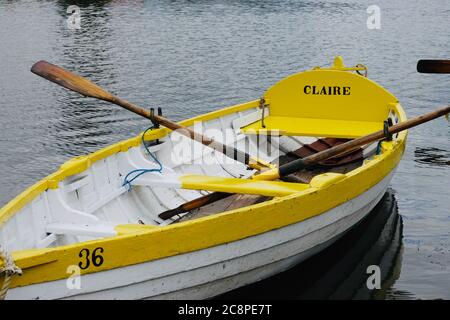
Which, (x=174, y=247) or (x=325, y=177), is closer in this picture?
(x=174, y=247)

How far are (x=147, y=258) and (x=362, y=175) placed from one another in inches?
135

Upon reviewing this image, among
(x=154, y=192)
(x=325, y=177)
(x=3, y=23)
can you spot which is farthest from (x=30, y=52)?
(x=325, y=177)

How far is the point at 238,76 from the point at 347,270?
50.4 feet

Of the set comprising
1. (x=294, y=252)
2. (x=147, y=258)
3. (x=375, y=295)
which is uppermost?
(x=147, y=258)

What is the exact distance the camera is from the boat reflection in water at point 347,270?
8336 millimetres

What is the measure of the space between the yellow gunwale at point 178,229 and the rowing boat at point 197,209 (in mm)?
Answer: 12

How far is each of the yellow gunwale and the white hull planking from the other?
9 cm

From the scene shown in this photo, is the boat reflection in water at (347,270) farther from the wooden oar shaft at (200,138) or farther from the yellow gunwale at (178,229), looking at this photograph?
the wooden oar shaft at (200,138)

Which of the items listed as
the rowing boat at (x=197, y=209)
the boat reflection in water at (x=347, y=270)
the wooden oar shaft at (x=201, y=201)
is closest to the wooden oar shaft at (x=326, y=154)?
the rowing boat at (x=197, y=209)

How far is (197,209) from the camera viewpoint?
9.09 metres

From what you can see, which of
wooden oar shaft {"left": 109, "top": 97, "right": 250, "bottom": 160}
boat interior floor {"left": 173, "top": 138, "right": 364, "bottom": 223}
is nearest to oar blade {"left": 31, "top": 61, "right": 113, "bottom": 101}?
wooden oar shaft {"left": 109, "top": 97, "right": 250, "bottom": 160}

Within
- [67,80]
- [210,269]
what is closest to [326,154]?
[210,269]
